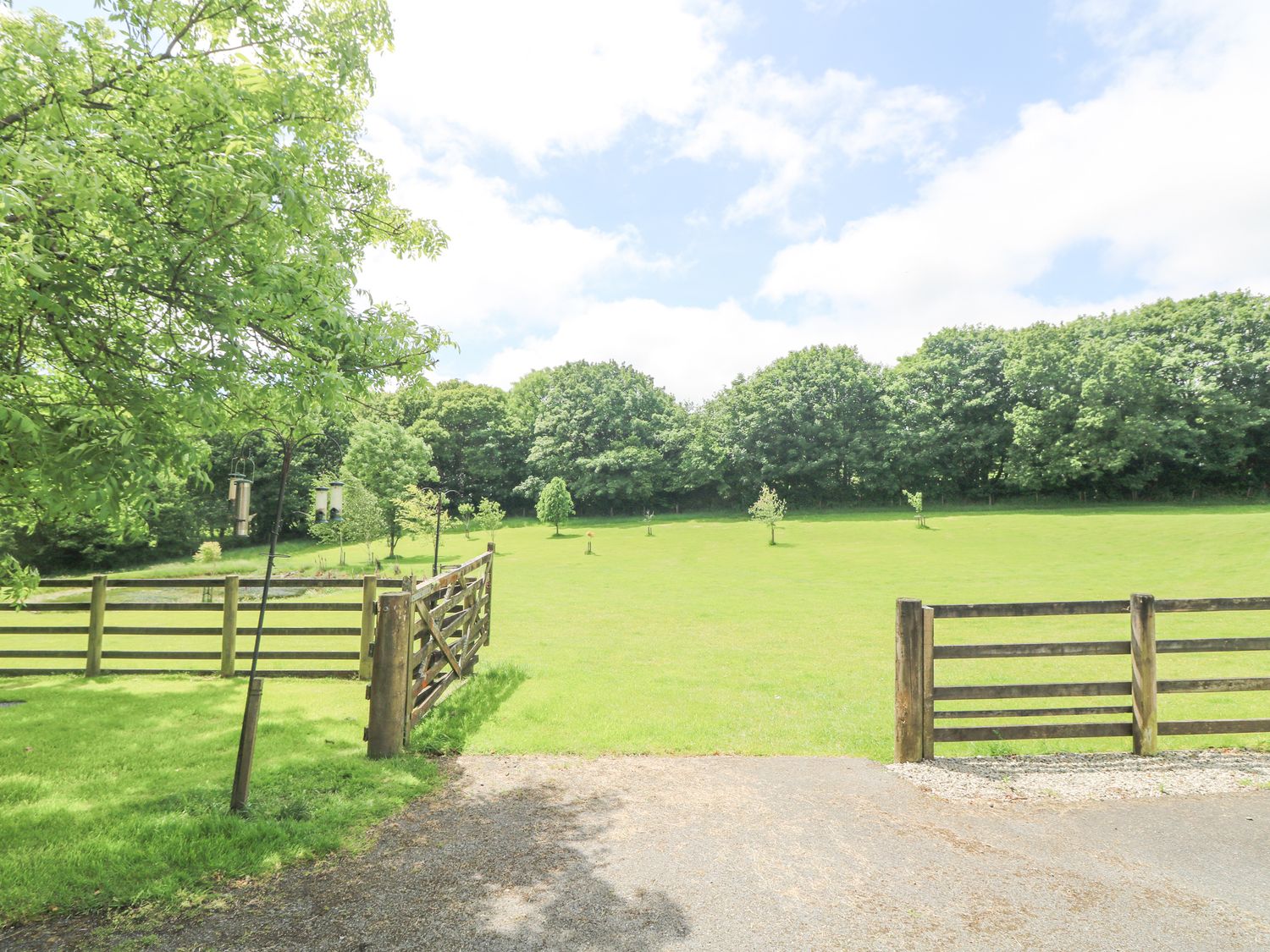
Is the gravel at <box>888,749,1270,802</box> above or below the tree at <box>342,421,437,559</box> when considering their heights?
below

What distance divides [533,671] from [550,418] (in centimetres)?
5802

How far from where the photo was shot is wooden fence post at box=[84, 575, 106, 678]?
9.52 metres

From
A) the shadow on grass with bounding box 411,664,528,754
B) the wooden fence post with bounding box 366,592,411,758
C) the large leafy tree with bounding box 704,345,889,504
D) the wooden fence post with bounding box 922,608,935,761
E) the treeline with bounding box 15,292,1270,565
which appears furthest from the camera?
the large leafy tree with bounding box 704,345,889,504

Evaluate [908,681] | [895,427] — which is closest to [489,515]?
[895,427]

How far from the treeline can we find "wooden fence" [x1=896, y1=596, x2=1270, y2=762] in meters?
41.4

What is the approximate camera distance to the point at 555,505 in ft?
167

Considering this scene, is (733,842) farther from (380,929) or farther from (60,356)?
(60,356)

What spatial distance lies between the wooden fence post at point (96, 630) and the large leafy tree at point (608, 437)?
53.1 metres

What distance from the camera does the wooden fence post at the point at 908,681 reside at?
6344 millimetres

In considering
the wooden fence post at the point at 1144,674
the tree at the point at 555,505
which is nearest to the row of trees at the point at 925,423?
the tree at the point at 555,505

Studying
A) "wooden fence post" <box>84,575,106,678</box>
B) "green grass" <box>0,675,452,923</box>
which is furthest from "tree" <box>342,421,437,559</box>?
"green grass" <box>0,675,452,923</box>

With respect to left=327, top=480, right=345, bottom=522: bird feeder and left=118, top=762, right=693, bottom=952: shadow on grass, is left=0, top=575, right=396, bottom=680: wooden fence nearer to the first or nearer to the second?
left=327, top=480, right=345, bottom=522: bird feeder

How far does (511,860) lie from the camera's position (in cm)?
467

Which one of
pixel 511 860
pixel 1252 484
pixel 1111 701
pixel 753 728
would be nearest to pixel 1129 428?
pixel 1252 484
